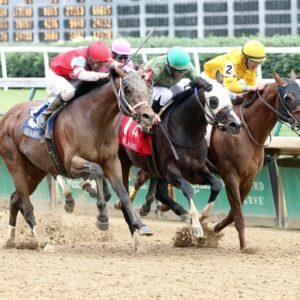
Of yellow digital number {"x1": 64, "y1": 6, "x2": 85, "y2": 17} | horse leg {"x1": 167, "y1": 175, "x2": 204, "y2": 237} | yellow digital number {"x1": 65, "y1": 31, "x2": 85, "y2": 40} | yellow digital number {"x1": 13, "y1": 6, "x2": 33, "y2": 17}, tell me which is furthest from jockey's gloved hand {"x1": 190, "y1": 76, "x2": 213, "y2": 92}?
yellow digital number {"x1": 13, "y1": 6, "x2": 33, "y2": 17}

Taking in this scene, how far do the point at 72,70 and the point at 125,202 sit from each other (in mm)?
1186

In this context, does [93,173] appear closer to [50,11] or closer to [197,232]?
[197,232]

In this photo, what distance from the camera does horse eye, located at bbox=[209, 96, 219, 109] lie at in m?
8.95

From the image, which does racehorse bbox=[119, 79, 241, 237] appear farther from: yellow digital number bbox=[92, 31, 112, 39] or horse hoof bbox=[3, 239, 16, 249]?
yellow digital number bbox=[92, 31, 112, 39]

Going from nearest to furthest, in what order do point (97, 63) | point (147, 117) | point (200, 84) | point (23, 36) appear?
1. point (147, 117)
2. point (97, 63)
3. point (200, 84)
4. point (23, 36)

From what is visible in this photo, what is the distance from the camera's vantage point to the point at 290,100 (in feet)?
29.8

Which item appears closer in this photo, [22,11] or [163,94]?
[163,94]

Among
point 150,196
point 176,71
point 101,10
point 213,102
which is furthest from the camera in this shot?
point 101,10

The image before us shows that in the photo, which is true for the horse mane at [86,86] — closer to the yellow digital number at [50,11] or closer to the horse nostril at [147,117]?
the horse nostril at [147,117]

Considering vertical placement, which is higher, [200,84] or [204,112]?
[200,84]

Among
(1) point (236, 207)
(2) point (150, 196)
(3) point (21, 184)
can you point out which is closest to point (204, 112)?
(1) point (236, 207)

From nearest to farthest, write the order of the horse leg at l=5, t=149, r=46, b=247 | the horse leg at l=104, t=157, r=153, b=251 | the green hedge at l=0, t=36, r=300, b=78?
the horse leg at l=104, t=157, r=153, b=251 < the horse leg at l=5, t=149, r=46, b=247 < the green hedge at l=0, t=36, r=300, b=78

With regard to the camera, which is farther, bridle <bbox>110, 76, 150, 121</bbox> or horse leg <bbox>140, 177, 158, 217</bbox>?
horse leg <bbox>140, 177, 158, 217</bbox>

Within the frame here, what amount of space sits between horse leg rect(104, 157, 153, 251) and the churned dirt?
20 centimetres
